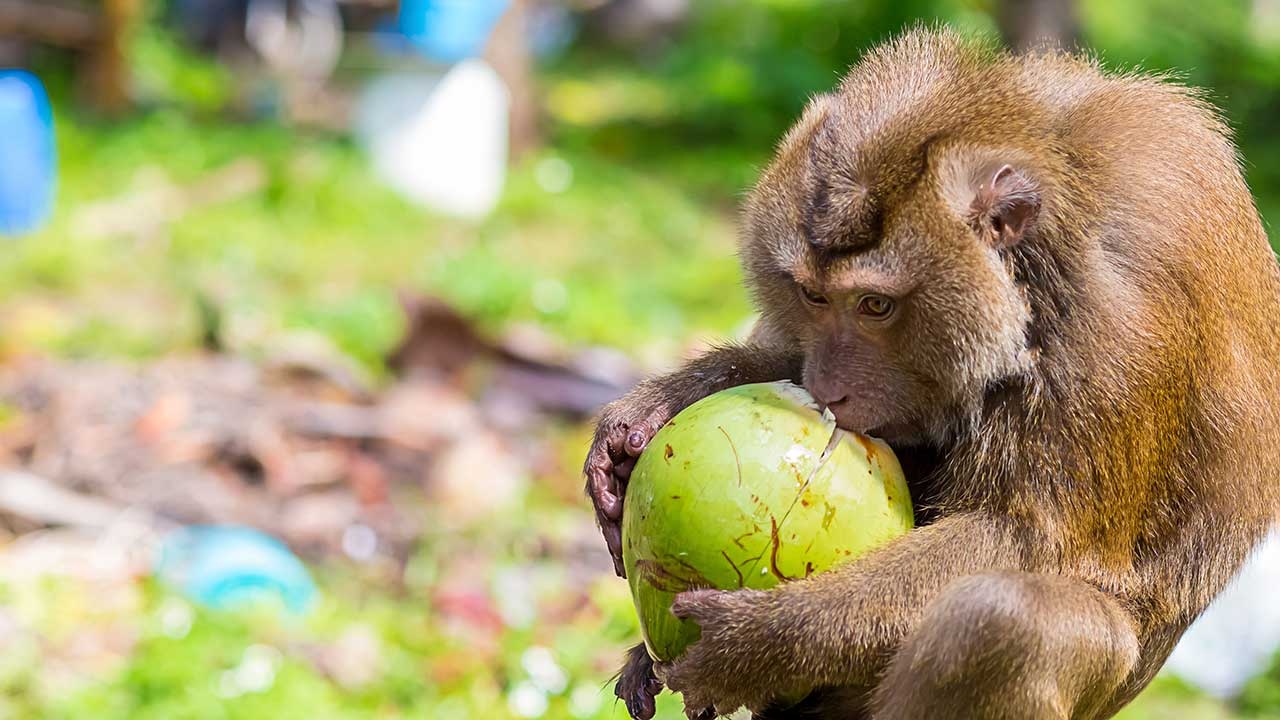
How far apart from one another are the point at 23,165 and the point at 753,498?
8.75 metres

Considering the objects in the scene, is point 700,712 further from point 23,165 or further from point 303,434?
point 23,165

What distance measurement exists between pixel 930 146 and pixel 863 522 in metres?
0.76

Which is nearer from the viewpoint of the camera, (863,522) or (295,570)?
(863,522)

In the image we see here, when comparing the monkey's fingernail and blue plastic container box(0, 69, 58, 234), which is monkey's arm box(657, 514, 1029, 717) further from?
blue plastic container box(0, 69, 58, 234)

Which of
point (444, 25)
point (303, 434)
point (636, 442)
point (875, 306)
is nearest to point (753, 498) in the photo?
point (875, 306)

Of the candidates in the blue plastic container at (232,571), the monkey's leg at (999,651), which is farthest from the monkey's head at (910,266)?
the blue plastic container at (232,571)

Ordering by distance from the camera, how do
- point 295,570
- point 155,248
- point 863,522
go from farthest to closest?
1. point 155,248
2. point 295,570
3. point 863,522

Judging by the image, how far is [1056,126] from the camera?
3154 mm

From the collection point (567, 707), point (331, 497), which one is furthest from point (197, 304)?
point (567, 707)

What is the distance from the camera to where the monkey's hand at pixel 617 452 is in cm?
340

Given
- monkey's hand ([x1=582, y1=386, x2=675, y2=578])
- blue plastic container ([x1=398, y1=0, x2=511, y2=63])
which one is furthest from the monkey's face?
blue plastic container ([x1=398, y1=0, x2=511, y2=63])

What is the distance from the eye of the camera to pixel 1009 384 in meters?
3.07

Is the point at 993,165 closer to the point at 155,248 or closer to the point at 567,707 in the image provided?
the point at 567,707

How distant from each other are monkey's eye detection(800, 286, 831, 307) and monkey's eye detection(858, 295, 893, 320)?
0.08 m
